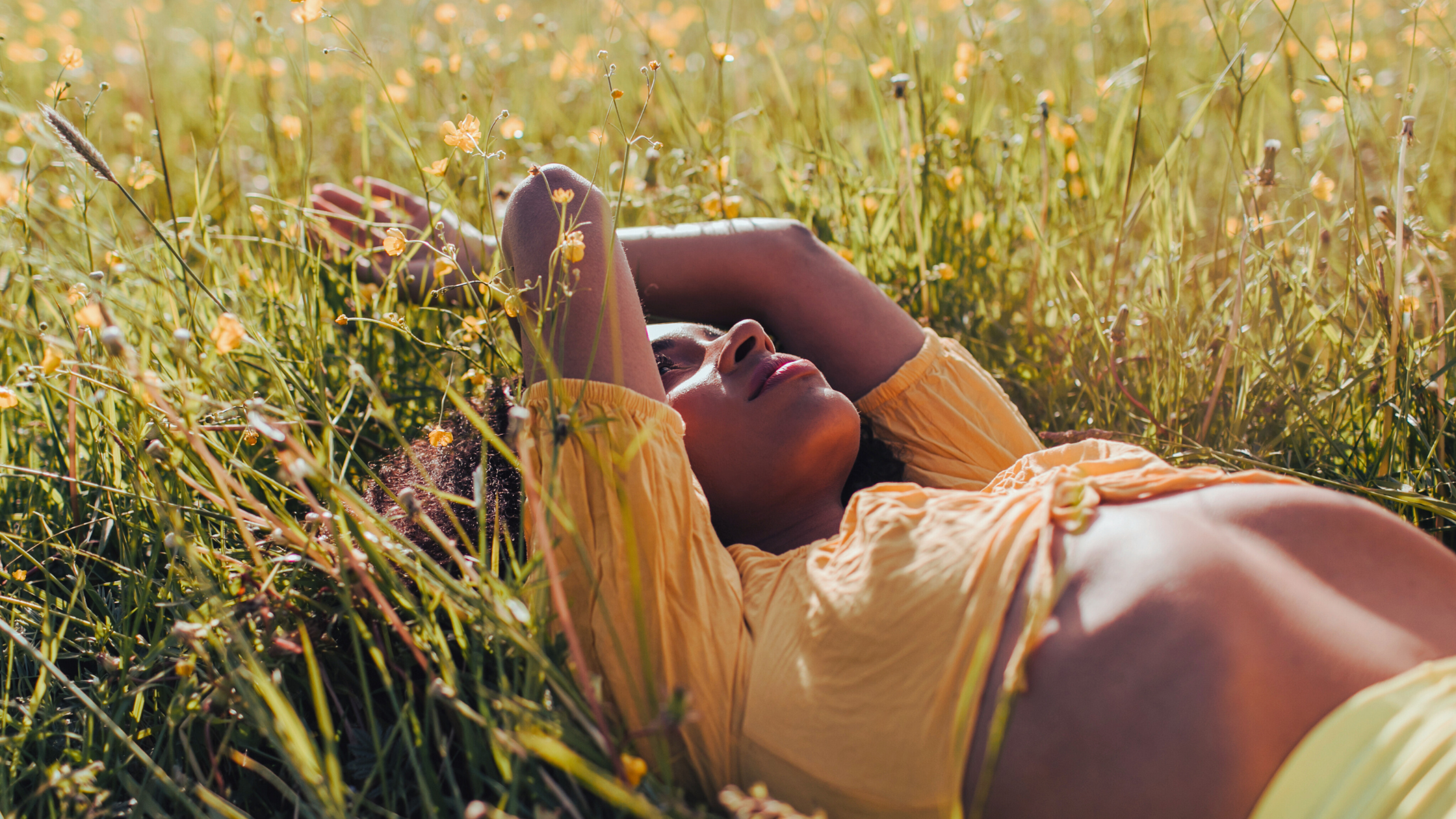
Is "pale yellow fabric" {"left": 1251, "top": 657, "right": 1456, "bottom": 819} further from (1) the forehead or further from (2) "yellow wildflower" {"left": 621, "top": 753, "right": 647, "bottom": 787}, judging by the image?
(1) the forehead

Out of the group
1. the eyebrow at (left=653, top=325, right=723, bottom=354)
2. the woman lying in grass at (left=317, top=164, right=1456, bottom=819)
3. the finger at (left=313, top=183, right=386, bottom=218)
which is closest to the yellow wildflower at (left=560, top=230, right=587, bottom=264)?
the woman lying in grass at (left=317, top=164, right=1456, bottom=819)

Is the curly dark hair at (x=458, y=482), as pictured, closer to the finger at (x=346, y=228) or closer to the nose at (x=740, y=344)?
the nose at (x=740, y=344)

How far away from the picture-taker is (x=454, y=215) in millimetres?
2324

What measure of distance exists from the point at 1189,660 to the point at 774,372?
0.87 metres

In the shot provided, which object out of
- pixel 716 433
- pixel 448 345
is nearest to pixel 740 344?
pixel 716 433

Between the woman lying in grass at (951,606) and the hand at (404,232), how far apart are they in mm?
576

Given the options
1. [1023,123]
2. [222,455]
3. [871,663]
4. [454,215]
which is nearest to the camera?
[871,663]

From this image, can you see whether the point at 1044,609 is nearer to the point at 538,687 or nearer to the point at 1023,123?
the point at 538,687

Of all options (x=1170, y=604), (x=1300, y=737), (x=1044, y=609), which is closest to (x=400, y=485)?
(x=1044, y=609)

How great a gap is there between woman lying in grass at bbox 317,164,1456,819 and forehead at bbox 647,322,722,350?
1.1 inches

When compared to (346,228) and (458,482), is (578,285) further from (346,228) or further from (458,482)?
(346,228)

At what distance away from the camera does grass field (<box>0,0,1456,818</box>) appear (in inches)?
46.6

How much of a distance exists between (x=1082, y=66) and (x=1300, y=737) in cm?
408

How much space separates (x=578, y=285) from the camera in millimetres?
1470
